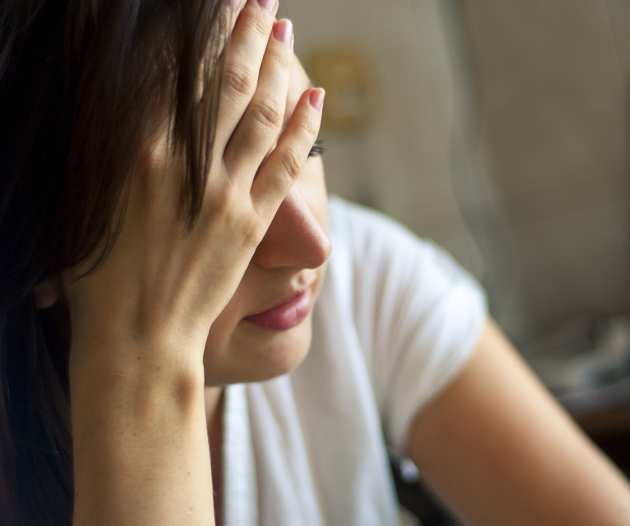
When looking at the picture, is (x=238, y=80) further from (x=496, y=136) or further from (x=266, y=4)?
(x=496, y=136)

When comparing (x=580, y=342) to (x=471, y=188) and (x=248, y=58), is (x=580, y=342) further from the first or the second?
(x=248, y=58)

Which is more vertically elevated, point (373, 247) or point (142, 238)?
point (142, 238)

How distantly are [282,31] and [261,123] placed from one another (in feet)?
0.30

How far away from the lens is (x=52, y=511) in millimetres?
803

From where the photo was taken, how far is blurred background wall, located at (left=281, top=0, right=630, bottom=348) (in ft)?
5.59

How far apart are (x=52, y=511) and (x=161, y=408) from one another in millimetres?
223

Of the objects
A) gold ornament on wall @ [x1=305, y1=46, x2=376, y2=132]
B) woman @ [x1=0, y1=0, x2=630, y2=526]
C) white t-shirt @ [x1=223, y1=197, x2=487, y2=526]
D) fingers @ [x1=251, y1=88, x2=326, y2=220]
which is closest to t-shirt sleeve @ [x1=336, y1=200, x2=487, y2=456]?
white t-shirt @ [x1=223, y1=197, x2=487, y2=526]

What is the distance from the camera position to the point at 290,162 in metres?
0.69

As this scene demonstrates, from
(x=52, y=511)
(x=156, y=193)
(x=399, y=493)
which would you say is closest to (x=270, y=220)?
(x=156, y=193)

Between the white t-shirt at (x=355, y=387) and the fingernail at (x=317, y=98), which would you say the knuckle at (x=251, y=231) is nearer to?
the fingernail at (x=317, y=98)

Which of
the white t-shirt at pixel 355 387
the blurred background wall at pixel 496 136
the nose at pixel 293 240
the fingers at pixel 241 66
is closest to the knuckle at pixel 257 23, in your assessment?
the fingers at pixel 241 66

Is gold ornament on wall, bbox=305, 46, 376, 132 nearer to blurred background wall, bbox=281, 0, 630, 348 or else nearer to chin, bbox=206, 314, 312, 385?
blurred background wall, bbox=281, 0, 630, 348

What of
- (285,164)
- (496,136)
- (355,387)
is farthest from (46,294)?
(496,136)

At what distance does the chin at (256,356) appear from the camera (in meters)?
0.75
